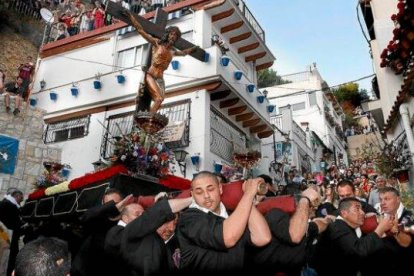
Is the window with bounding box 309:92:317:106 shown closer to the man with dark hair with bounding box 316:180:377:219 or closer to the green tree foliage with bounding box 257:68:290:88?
the green tree foliage with bounding box 257:68:290:88

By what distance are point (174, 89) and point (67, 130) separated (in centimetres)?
463

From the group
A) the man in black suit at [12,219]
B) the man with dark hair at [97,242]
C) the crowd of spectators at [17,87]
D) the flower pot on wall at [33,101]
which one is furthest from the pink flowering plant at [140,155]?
the flower pot on wall at [33,101]

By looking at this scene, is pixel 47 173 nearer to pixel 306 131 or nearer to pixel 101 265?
pixel 101 265

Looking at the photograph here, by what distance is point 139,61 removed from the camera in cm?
1405

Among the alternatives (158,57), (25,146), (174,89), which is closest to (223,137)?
(174,89)

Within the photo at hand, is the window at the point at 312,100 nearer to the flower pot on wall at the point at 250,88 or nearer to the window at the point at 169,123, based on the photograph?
the flower pot on wall at the point at 250,88

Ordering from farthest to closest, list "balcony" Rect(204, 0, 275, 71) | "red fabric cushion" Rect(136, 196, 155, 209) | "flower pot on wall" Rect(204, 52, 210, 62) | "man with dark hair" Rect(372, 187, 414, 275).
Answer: "balcony" Rect(204, 0, 275, 71)
"flower pot on wall" Rect(204, 52, 210, 62)
"red fabric cushion" Rect(136, 196, 155, 209)
"man with dark hair" Rect(372, 187, 414, 275)

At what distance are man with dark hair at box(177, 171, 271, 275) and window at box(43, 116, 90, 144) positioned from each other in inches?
443

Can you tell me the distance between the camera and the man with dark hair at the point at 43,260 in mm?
1975

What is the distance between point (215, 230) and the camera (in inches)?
109

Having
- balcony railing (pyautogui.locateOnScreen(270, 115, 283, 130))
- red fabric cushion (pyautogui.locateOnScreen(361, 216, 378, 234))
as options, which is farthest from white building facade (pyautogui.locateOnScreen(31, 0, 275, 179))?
red fabric cushion (pyautogui.locateOnScreen(361, 216, 378, 234))

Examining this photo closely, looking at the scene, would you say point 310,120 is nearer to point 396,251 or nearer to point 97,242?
point 396,251

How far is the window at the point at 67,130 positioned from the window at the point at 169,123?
111 centimetres

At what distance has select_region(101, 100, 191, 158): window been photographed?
11.6 meters
